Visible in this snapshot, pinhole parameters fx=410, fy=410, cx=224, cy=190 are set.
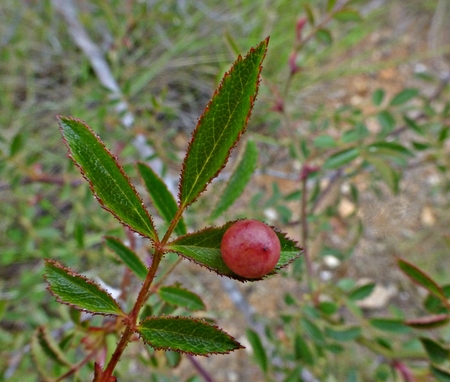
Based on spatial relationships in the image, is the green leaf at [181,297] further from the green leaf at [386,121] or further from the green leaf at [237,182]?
the green leaf at [386,121]

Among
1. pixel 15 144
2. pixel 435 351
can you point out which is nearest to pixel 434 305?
pixel 435 351

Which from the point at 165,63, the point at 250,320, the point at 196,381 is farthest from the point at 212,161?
the point at 165,63

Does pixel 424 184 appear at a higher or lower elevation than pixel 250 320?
lower

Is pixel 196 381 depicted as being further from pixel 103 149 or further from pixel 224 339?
pixel 103 149

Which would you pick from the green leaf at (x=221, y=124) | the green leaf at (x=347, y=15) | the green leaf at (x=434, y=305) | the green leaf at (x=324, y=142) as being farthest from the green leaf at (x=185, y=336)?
the green leaf at (x=347, y=15)

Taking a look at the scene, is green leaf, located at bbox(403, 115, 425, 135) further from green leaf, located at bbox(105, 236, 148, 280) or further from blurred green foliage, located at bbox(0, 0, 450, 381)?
green leaf, located at bbox(105, 236, 148, 280)

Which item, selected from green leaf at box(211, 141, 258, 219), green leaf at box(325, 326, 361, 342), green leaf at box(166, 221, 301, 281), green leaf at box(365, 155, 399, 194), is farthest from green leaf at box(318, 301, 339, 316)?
green leaf at box(166, 221, 301, 281)
